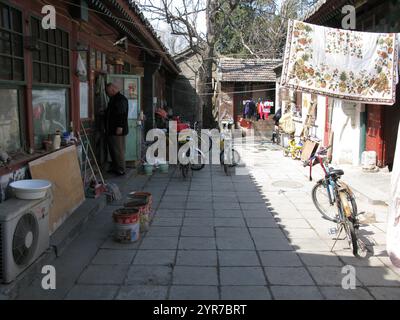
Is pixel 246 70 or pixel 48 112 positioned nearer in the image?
pixel 48 112

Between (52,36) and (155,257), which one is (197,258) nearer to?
(155,257)

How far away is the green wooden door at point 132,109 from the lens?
392 inches

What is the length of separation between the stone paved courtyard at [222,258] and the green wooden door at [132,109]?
2.46m

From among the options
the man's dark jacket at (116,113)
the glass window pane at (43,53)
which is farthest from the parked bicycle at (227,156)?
the glass window pane at (43,53)

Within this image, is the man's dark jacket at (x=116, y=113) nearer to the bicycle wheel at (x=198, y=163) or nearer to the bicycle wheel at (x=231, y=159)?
the bicycle wheel at (x=198, y=163)

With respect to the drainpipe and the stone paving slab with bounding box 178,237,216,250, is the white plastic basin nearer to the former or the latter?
the stone paving slab with bounding box 178,237,216,250

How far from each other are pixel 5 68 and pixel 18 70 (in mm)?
335

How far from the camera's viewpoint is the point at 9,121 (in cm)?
501

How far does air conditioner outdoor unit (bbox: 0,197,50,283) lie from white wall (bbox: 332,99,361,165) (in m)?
8.06

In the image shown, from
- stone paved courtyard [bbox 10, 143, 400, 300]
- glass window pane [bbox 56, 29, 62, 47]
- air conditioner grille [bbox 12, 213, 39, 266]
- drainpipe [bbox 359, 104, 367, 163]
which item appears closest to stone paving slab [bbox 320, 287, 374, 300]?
stone paved courtyard [bbox 10, 143, 400, 300]

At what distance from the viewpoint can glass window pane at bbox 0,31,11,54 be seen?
15.6 feet

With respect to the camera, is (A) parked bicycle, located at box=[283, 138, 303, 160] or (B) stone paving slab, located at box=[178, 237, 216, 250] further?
(A) parked bicycle, located at box=[283, 138, 303, 160]

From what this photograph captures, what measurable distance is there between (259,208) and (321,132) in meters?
6.32

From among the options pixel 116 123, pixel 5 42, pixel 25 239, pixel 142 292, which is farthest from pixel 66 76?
pixel 142 292
